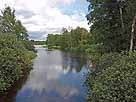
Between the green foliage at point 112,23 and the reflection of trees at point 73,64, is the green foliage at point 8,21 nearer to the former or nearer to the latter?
the reflection of trees at point 73,64

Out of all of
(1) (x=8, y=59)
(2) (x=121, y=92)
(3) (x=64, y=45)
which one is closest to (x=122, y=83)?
(2) (x=121, y=92)

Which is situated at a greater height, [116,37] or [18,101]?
[116,37]

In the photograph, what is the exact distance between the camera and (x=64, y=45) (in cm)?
11456

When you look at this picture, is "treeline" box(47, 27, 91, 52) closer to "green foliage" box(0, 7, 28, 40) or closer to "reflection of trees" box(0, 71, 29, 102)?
"green foliage" box(0, 7, 28, 40)

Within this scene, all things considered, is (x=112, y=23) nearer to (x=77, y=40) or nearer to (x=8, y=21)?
(x=8, y=21)

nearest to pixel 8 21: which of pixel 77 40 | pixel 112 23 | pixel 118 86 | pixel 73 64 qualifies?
pixel 73 64

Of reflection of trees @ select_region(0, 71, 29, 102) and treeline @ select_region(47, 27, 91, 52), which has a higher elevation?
treeline @ select_region(47, 27, 91, 52)

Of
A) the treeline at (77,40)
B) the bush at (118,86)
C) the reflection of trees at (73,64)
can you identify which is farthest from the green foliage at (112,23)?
the treeline at (77,40)

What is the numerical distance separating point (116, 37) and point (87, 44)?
207ft

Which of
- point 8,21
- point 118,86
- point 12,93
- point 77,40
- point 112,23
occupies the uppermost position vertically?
point 8,21

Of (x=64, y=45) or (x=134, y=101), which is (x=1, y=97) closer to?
(x=134, y=101)

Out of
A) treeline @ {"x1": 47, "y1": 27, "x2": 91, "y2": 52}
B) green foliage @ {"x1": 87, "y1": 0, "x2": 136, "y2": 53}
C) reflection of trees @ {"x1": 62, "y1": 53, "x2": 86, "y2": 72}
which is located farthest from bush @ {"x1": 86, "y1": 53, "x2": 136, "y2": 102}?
treeline @ {"x1": 47, "y1": 27, "x2": 91, "y2": 52}

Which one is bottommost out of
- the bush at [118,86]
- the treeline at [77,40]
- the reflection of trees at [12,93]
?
the reflection of trees at [12,93]

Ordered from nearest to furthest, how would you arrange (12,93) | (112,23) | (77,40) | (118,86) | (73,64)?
(118,86) → (12,93) → (112,23) → (73,64) → (77,40)
